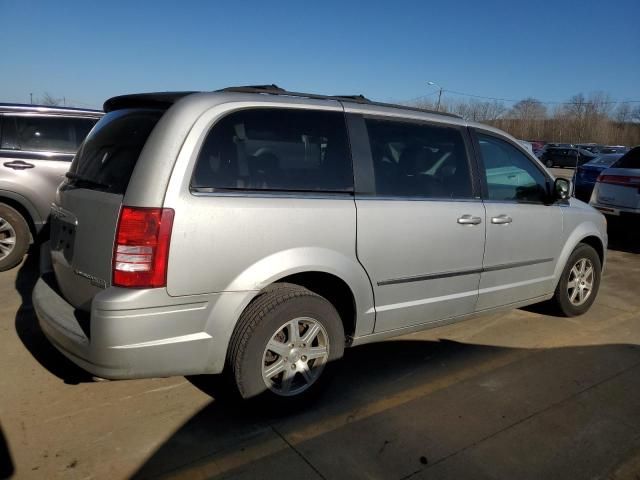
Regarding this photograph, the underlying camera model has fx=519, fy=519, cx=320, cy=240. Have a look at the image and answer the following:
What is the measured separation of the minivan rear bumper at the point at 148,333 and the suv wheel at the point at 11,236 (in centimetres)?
357

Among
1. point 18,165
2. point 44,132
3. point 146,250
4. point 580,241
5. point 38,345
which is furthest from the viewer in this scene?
point 44,132

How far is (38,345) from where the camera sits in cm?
385

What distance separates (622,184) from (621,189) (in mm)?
81

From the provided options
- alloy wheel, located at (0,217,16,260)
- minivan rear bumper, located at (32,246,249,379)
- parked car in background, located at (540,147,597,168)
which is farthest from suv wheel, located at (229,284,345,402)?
parked car in background, located at (540,147,597,168)

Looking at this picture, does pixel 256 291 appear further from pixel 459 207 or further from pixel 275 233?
pixel 459 207

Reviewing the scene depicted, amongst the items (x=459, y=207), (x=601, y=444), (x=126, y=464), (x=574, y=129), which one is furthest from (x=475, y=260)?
(x=574, y=129)

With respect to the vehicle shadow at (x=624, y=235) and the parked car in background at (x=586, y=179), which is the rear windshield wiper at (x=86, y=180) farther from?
the parked car in background at (x=586, y=179)

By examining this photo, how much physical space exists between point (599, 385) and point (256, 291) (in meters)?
2.50

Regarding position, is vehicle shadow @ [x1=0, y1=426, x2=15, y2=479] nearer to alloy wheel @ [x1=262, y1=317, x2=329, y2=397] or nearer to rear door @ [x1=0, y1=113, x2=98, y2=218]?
alloy wheel @ [x1=262, y1=317, x2=329, y2=397]

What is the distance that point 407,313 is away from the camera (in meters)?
3.46

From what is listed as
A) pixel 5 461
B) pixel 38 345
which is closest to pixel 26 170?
pixel 38 345

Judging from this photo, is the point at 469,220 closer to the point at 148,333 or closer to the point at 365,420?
the point at 365,420

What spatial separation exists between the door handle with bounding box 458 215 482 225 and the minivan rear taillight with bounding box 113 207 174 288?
80.1 inches

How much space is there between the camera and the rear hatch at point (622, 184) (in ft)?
26.9
